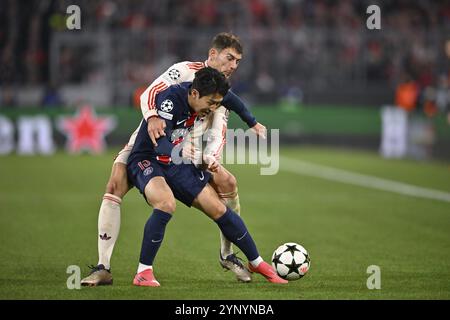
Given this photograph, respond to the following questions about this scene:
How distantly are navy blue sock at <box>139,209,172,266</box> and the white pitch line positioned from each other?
8.66 meters

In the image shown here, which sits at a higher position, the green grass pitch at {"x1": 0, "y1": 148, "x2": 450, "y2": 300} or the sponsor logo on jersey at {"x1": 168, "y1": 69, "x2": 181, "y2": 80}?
the sponsor logo on jersey at {"x1": 168, "y1": 69, "x2": 181, "y2": 80}

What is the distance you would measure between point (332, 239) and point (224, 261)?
3100 millimetres

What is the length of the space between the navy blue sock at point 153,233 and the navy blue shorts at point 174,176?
0.26 m

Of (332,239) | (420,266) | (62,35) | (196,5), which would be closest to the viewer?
(420,266)

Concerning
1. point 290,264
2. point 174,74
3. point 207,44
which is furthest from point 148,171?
point 207,44

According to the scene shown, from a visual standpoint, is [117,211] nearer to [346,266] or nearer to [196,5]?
[346,266]

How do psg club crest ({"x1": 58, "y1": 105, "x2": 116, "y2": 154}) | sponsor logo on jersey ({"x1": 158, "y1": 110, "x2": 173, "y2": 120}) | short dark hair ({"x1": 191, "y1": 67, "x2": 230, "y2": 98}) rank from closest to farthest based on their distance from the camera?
short dark hair ({"x1": 191, "y1": 67, "x2": 230, "y2": 98}) → sponsor logo on jersey ({"x1": 158, "y1": 110, "x2": 173, "y2": 120}) → psg club crest ({"x1": 58, "y1": 105, "x2": 116, "y2": 154})

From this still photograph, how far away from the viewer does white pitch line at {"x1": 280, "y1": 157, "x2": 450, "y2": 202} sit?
53.6 ft

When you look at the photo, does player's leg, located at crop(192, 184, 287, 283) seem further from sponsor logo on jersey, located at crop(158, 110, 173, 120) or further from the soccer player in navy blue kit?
sponsor logo on jersey, located at crop(158, 110, 173, 120)

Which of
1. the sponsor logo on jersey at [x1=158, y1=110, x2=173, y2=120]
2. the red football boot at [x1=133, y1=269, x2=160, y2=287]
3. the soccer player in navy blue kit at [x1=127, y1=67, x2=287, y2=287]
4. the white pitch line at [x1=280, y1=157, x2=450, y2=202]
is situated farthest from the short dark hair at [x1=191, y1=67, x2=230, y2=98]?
the white pitch line at [x1=280, y1=157, x2=450, y2=202]

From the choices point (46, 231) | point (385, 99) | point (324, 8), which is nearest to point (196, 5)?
point (324, 8)

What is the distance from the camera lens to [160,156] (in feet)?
25.5

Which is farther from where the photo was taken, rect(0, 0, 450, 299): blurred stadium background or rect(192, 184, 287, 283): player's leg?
rect(0, 0, 450, 299): blurred stadium background

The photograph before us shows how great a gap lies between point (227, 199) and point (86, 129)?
1825 cm
